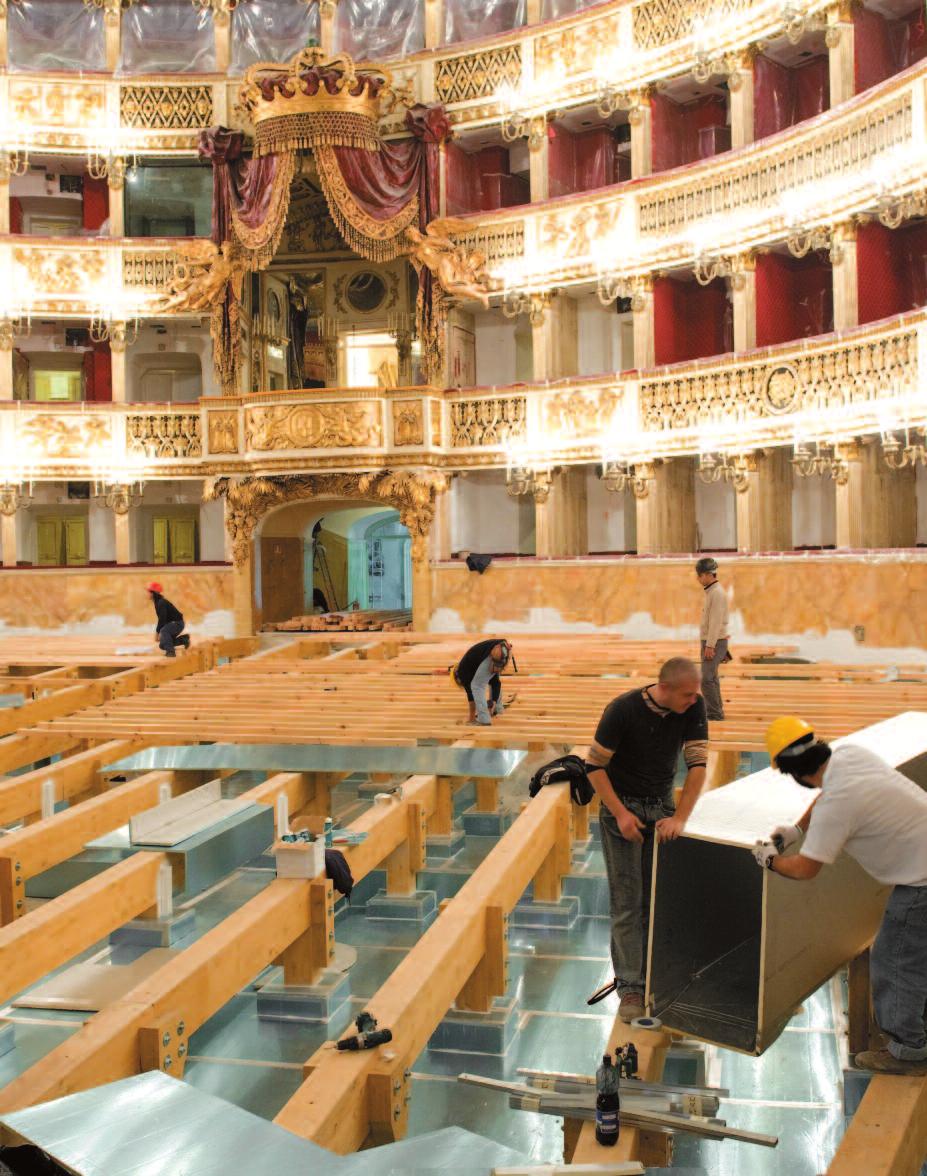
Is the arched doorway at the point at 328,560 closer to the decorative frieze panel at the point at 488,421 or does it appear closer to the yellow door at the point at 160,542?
the decorative frieze panel at the point at 488,421

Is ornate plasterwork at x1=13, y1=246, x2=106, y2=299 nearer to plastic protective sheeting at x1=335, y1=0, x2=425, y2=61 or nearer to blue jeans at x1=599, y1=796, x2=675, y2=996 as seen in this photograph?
plastic protective sheeting at x1=335, y1=0, x2=425, y2=61

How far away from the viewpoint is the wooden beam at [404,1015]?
156 inches

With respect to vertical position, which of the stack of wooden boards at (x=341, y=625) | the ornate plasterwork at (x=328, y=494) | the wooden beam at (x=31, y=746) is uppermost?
the ornate plasterwork at (x=328, y=494)

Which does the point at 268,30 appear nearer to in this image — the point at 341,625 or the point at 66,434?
the point at 66,434

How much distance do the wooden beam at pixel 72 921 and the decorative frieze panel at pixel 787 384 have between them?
1350cm

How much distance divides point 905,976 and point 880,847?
A: 1.72 feet

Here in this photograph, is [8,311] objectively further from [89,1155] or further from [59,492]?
[89,1155]

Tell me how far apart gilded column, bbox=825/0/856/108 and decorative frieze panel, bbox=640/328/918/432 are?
380cm

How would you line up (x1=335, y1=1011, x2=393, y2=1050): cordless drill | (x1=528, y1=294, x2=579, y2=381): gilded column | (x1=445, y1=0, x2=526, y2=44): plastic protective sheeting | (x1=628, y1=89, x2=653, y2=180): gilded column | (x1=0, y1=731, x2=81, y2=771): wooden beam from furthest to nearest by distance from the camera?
(x1=445, y1=0, x2=526, y2=44): plastic protective sheeting, (x1=528, y1=294, x2=579, y2=381): gilded column, (x1=628, y1=89, x2=653, y2=180): gilded column, (x1=0, y1=731, x2=81, y2=771): wooden beam, (x1=335, y1=1011, x2=393, y2=1050): cordless drill

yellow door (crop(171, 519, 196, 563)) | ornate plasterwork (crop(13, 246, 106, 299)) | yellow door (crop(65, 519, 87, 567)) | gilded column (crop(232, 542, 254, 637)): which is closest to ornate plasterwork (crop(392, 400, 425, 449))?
gilded column (crop(232, 542, 254, 637))

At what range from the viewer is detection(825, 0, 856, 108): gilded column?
18594mm

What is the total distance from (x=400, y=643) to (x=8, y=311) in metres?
11.0

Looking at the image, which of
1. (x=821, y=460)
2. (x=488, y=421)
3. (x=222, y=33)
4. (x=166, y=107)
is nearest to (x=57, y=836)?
(x=821, y=460)

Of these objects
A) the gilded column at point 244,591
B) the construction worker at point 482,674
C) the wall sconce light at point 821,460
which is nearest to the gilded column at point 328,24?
the gilded column at point 244,591
